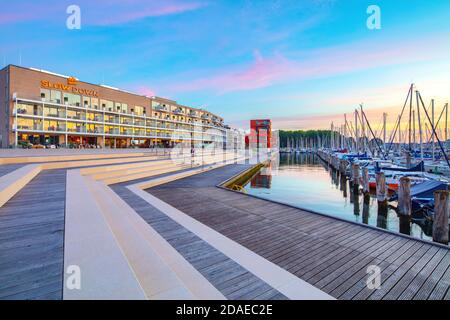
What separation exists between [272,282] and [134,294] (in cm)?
205

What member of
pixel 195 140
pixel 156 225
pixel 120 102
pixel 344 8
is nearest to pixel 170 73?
pixel 120 102

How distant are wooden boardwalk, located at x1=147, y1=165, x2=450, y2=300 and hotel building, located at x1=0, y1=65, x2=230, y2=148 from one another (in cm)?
3750

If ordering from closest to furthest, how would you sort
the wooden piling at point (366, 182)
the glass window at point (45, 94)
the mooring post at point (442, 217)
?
the mooring post at point (442, 217)
the wooden piling at point (366, 182)
the glass window at point (45, 94)

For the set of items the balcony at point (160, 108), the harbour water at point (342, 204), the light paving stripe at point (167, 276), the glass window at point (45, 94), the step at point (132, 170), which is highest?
the balcony at point (160, 108)

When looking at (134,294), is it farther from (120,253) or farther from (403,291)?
(403,291)

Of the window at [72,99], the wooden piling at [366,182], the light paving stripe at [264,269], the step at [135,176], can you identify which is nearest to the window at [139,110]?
the window at [72,99]

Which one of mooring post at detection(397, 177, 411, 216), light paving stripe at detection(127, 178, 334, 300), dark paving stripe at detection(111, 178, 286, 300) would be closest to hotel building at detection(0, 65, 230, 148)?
dark paving stripe at detection(111, 178, 286, 300)

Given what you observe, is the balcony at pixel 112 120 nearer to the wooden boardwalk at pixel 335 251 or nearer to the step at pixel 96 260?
the wooden boardwalk at pixel 335 251

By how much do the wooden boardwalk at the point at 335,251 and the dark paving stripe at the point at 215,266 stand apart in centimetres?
134

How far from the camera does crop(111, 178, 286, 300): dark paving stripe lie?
323 cm

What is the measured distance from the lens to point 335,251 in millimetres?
5457

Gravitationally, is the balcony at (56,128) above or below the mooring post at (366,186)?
above

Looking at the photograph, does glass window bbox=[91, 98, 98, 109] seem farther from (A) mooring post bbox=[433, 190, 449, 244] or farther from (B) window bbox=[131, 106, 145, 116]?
(A) mooring post bbox=[433, 190, 449, 244]

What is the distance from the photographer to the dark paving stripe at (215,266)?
3.23m
